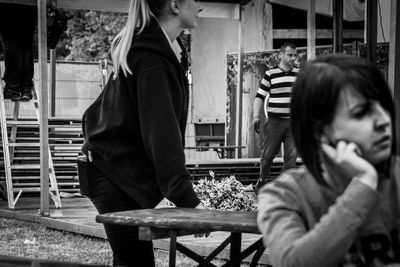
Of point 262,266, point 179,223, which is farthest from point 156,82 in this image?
point 262,266

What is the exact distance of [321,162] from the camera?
6.10ft

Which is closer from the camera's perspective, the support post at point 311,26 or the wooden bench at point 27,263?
the wooden bench at point 27,263

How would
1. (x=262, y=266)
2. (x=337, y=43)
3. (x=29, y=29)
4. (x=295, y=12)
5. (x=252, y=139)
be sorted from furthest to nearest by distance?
(x=295, y=12), (x=252, y=139), (x=29, y=29), (x=337, y=43), (x=262, y=266)

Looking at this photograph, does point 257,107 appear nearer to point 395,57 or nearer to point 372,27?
point 372,27

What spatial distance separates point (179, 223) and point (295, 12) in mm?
14872

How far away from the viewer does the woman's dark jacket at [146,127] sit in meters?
3.25

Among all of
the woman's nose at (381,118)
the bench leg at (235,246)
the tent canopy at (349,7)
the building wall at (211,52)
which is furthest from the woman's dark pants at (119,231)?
the building wall at (211,52)

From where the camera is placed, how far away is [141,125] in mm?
3277

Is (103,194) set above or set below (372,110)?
below

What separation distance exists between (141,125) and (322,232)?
163 centimetres

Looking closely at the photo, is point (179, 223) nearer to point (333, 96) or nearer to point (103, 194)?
point (103, 194)

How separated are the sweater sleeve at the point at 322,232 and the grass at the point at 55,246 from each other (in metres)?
4.89

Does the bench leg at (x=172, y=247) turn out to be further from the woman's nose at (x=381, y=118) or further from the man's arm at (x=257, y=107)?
the man's arm at (x=257, y=107)

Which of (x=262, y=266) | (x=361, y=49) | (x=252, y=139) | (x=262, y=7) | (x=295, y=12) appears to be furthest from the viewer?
(x=295, y=12)
